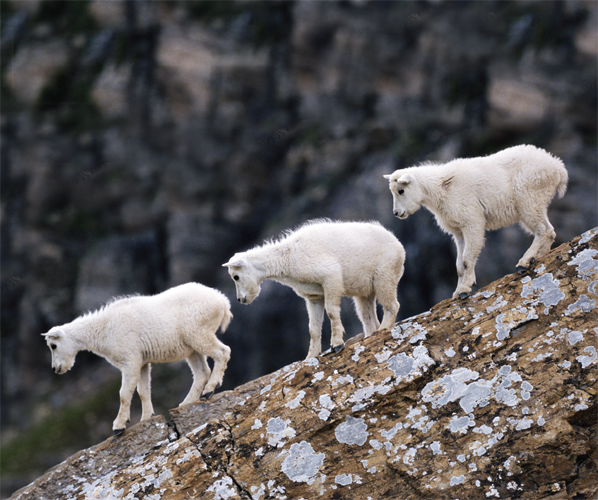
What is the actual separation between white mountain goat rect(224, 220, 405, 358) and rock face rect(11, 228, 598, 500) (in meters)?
1.33

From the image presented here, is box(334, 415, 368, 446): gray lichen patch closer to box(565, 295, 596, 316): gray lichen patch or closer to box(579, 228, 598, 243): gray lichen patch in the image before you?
box(565, 295, 596, 316): gray lichen patch

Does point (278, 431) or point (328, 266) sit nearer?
point (278, 431)

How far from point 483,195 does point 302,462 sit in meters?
5.52

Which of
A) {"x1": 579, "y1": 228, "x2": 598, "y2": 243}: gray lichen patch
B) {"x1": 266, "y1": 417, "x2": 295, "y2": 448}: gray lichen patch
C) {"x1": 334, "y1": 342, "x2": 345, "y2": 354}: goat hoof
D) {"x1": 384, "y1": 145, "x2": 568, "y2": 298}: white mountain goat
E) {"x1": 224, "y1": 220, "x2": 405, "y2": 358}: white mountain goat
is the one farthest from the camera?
{"x1": 224, "y1": 220, "x2": 405, "y2": 358}: white mountain goat

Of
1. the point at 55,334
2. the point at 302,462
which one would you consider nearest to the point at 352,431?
the point at 302,462

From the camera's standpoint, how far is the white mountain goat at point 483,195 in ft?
36.6

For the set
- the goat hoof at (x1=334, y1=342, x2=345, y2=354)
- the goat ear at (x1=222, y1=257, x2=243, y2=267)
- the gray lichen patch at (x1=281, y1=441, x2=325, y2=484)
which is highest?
the goat ear at (x1=222, y1=257, x2=243, y2=267)

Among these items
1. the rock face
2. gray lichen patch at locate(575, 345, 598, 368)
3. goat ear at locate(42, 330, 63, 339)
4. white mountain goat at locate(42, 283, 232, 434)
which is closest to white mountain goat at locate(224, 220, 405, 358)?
the rock face

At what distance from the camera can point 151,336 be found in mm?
13664

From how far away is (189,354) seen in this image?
1416 cm

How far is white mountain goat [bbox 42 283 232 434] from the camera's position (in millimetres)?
13648

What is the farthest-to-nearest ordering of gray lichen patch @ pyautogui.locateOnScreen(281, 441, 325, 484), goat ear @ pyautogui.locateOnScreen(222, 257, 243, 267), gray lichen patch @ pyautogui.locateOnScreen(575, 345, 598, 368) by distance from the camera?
goat ear @ pyautogui.locateOnScreen(222, 257, 243, 267) < gray lichen patch @ pyautogui.locateOnScreen(281, 441, 325, 484) < gray lichen patch @ pyautogui.locateOnScreen(575, 345, 598, 368)

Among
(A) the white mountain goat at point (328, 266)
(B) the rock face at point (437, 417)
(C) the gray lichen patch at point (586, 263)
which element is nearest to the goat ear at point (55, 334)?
(B) the rock face at point (437, 417)

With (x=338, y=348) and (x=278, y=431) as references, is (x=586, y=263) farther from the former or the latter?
(x=278, y=431)
